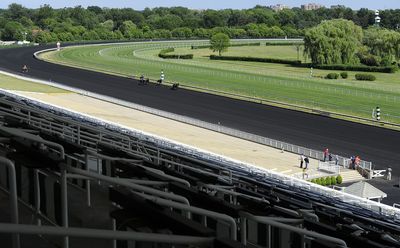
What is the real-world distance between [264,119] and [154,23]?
11447cm

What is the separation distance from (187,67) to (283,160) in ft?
152

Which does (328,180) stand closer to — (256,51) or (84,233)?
(84,233)

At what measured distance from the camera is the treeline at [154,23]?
123750mm

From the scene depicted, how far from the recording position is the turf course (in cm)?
4410

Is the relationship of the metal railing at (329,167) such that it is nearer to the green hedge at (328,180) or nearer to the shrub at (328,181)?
the green hedge at (328,180)

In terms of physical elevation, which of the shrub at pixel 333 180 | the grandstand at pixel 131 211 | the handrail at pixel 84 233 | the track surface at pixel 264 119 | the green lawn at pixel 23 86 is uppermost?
the handrail at pixel 84 233

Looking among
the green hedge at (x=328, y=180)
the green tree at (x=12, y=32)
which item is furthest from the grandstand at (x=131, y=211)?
the green tree at (x=12, y=32)

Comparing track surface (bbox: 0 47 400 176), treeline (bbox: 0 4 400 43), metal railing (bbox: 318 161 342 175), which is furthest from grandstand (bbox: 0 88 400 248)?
treeline (bbox: 0 4 400 43)

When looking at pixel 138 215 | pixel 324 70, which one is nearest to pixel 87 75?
pixel 324 70

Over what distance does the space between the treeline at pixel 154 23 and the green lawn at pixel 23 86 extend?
63.8 metres

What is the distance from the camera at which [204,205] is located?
496 cm

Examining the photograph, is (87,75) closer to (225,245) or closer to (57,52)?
(57,52)

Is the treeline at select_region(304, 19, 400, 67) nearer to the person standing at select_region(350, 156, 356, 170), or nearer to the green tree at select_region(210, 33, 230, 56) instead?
the green tree at select_region(210, 33, 230, 56)

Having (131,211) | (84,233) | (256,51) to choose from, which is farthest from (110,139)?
(256,51)
